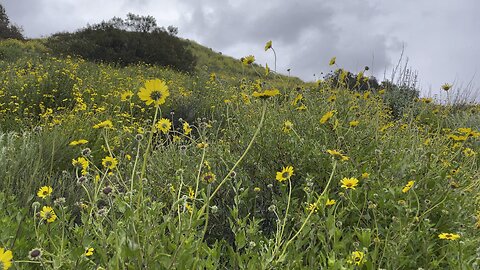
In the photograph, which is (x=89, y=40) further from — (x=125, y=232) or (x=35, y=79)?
(x=125, y=232)

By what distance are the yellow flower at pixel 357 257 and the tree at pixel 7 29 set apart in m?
21.7

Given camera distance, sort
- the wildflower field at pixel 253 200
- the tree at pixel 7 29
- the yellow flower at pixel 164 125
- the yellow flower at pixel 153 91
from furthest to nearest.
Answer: the tree at pixel 7 29
the yellow flower at pixel 164 125
the wildflower field at pixel 253 200
the yellow flower at pixel 153 91

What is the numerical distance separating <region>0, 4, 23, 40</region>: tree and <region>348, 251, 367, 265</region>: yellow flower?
21.7 metres

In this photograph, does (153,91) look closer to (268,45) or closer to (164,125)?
(164,125)

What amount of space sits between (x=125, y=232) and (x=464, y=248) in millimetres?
1469

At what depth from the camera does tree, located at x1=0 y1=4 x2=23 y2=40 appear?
67.3ft

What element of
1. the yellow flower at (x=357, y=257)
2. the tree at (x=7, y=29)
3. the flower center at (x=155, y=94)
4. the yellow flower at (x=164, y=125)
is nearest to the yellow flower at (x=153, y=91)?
the flower center at (x=155, y=94)

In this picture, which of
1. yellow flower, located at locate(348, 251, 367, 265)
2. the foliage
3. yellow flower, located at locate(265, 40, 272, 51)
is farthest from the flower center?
the foliage

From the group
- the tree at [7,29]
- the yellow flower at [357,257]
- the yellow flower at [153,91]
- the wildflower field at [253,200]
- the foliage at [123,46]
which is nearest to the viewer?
the yellow flower at [153,91]

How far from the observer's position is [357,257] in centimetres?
184

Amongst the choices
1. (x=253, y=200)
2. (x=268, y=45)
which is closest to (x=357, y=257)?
(x=253, y=200)

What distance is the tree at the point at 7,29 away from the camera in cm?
2050

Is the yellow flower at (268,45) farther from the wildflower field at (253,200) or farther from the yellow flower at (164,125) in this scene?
the yellow flower at (164,125)

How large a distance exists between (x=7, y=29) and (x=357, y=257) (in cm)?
2267
